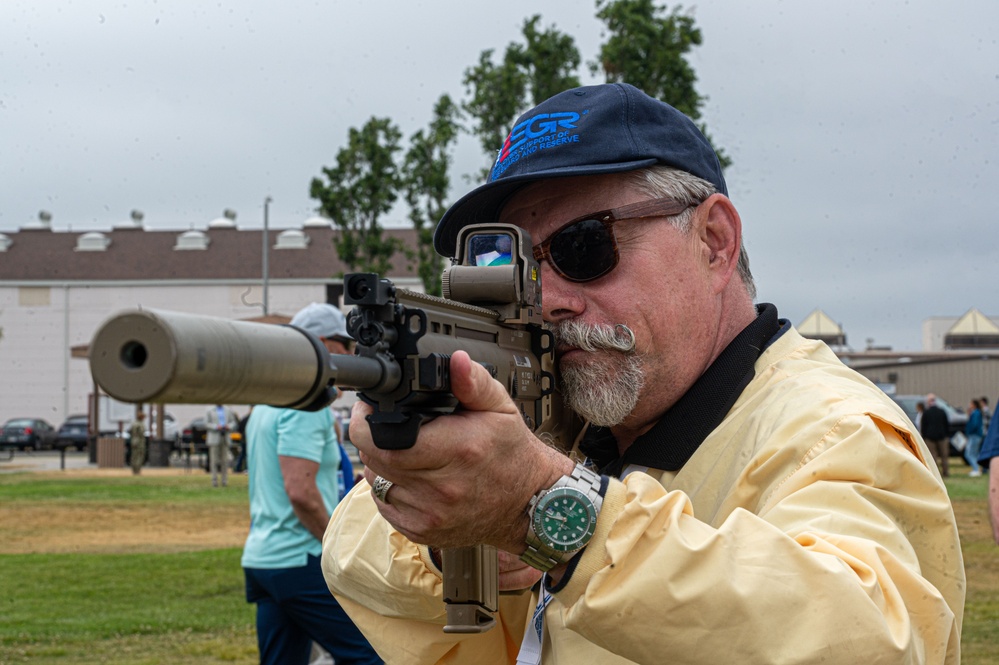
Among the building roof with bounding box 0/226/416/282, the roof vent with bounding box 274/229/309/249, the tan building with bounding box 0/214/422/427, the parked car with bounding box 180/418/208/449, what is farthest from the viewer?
the roof vent with bounding box 274/229/309/249

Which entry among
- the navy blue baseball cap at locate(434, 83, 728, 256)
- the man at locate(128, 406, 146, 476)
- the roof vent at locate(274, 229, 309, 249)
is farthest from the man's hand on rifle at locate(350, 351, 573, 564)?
the roof vent at locate(274, 229, 309, 249)

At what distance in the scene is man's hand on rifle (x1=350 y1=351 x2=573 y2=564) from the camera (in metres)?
1.91

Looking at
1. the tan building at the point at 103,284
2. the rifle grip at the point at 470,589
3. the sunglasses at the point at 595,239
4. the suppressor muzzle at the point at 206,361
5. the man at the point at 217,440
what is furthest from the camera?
the tan building at the point at 103,284

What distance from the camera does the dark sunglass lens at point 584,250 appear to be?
272cm

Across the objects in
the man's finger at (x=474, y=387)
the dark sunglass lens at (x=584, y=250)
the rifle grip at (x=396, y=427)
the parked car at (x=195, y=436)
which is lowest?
the parked car at (x=195, y=436)

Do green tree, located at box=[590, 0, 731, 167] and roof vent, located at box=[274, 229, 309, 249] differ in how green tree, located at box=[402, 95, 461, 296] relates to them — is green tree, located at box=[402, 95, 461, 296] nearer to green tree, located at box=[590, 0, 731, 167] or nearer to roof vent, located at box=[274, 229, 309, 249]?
green tree, located at box=[590, 0, 731, 167]

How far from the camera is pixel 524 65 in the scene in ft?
78.9

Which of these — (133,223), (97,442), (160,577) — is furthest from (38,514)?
(133,223)

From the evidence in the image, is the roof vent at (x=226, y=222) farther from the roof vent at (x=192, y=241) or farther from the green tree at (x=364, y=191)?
the green tree at (x=364, y=191)

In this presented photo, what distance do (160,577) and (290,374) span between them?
12405 mm

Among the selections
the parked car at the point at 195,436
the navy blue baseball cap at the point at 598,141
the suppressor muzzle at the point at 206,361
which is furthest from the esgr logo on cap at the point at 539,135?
the parked car at the point at 195,436

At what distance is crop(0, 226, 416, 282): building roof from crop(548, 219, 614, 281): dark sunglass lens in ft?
177

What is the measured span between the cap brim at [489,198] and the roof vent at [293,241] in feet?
210

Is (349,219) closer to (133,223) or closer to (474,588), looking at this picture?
(474,588)
